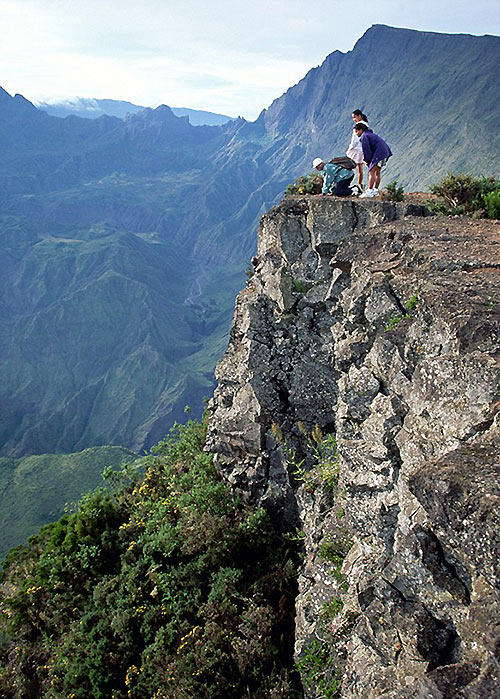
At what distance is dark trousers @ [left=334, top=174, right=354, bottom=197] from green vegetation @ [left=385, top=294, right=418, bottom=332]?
607 centimetres

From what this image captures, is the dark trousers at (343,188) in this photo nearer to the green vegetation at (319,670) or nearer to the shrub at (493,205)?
the shrub at (493,205)

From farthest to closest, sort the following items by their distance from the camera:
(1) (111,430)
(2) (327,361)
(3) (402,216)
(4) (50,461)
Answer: (1) (111,430)
(4) (50,461)
(2) (327,361)
(3) (402,216)

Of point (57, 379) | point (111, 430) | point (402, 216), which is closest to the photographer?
point (402, 216)

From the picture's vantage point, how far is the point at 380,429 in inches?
244

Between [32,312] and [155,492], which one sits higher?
[155,492]

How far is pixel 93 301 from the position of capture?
136m

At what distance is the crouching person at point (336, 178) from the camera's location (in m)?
11.7

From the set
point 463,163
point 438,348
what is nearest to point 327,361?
point 438,348

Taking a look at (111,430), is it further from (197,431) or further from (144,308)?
(197,431)

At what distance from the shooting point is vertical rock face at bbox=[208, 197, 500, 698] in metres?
3.98

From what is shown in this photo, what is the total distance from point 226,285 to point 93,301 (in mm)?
50170

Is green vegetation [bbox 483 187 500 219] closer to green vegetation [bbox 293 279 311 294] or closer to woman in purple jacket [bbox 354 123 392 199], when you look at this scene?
woman in purple jacket [bbox 354 123 392 199]

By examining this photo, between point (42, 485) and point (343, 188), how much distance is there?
172 feet

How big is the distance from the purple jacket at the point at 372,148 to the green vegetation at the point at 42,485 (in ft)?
140
